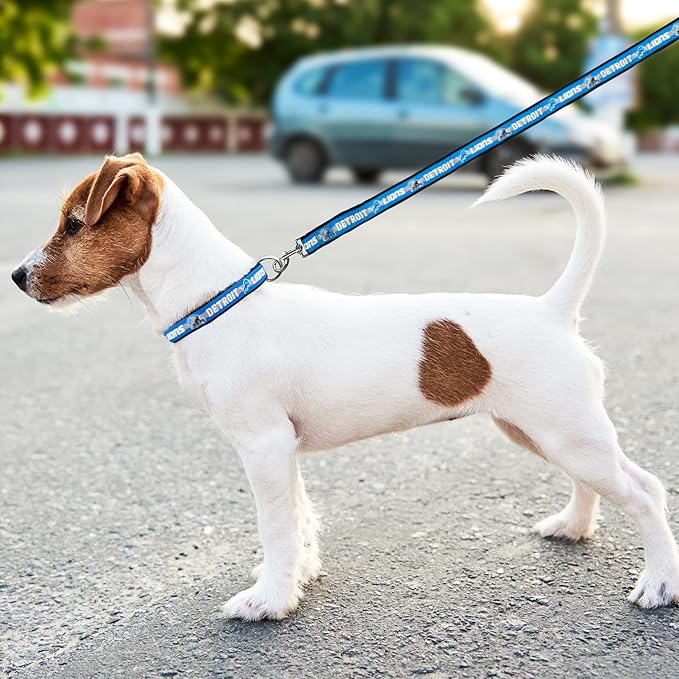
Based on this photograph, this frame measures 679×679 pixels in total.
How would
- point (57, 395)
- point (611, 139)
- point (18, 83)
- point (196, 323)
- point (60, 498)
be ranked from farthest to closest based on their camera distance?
point (18, 83)
point (611, 139)
point (57, 395)
point (60, 498)
point (196, 323)

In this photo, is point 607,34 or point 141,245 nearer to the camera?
point 141,245

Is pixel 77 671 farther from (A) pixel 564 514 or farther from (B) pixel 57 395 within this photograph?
(B) pixel 57 395

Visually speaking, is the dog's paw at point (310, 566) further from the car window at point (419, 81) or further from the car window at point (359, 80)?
the car window at point (359, 80)

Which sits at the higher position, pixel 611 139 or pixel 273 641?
pixel 273 641

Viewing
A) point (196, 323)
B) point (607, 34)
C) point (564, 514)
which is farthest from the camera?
point (607, 34)

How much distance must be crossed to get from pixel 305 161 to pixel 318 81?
1.41m

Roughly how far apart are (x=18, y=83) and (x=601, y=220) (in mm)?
32445

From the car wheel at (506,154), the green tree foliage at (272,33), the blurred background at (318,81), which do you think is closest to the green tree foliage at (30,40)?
the blurred background at (318,81)

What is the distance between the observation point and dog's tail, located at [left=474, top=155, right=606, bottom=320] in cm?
297

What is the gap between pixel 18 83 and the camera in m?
32.5

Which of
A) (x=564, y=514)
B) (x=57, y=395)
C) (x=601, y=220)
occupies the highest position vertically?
(x=601, y=220)

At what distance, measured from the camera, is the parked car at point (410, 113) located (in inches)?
603

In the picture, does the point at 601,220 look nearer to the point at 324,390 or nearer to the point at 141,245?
the point at 324,390

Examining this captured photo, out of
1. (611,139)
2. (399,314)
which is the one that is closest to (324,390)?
(399,314)
